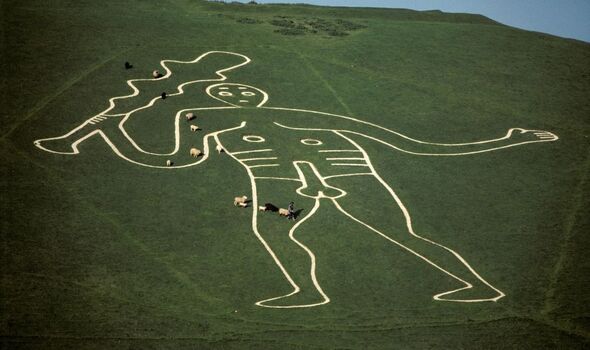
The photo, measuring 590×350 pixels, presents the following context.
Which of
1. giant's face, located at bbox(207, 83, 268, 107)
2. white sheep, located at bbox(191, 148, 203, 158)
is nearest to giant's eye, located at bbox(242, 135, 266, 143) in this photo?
white sheep, located at bbox(191, 148, 203, 158)

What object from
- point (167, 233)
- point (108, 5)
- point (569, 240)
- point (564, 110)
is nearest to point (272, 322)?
point (167, 233)

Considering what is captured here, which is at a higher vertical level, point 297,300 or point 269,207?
point 269,207

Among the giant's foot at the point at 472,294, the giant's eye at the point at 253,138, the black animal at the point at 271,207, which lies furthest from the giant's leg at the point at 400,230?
the giant's eye at the point at 253,138

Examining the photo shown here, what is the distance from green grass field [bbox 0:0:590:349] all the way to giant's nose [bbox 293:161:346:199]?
18.4 inches

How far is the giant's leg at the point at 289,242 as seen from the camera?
119 feet

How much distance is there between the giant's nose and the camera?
46.2 m

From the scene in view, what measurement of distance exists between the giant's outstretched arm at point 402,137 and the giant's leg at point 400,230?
6.47 metres

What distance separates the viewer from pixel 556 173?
5231 cm

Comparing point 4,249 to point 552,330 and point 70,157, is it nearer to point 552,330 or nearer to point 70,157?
point 70,157

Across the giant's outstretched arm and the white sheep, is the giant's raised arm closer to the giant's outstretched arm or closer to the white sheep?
the white sheep

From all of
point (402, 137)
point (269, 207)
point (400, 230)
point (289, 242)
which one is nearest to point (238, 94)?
point (402, 137)

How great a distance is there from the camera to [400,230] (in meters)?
43.3

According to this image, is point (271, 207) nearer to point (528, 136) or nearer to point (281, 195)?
point (281, 195)

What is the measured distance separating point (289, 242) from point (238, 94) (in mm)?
21058
